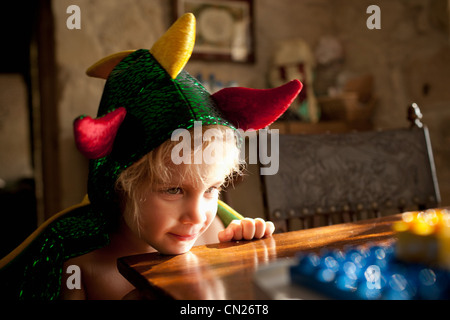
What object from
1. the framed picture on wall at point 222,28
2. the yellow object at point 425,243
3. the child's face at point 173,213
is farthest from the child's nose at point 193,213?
the framed picture on wall at point 222,28

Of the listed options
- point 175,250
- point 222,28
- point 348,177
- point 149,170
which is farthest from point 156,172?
point 222,28

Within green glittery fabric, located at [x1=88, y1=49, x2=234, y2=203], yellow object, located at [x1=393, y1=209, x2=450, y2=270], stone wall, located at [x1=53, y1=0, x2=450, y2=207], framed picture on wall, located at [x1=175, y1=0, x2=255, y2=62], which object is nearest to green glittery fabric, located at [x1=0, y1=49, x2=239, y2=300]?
green glittery fabric, located at [x1=88, y1=49, x2=234, y2=203]

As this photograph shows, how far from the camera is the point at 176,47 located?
0.59 meters

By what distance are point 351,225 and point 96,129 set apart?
18.7 inches

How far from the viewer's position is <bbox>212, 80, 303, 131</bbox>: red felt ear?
0.63m

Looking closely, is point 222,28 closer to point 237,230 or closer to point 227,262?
point 237,230

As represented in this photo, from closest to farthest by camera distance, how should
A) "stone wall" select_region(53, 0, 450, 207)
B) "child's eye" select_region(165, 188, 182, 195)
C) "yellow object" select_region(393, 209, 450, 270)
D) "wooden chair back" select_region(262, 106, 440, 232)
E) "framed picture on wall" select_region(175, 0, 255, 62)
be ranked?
"yellow object" select_region(393, 209, 450, 270)
"child's eye" select_region(165, 188, 182, 195)
"wooden chair back" select_region(262, 106, 440, 232)
"stone wall" select_region(53, 0, 450, 207)
"framed picture on wall" select_region(175, 0, 255, 62)

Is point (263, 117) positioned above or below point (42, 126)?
below

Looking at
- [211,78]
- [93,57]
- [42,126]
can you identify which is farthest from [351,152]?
[42,126]

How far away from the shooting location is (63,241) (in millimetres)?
606

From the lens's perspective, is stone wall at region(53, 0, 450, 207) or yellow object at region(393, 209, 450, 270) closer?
yellow object at region(393, 209, 450, 270)

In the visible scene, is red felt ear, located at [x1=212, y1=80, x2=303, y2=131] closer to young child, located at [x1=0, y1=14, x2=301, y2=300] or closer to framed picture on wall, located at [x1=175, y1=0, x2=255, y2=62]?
young child, located at [x1=0, y1=14, x2=301, y2=300]

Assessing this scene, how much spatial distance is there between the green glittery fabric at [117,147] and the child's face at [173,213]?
0.22 feet
